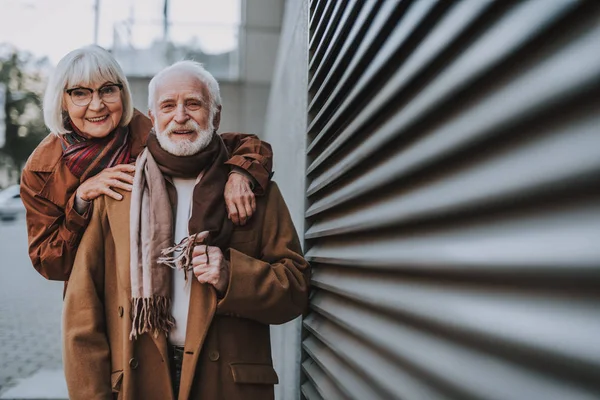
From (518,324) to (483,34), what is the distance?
19.0 inches

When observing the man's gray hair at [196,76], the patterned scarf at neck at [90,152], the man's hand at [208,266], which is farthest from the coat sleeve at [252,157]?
the patterned scarf at neck at [90,152]

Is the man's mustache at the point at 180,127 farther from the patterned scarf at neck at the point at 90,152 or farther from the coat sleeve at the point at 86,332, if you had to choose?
the coat sleeve at the point at 86,332

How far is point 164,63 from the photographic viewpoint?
11.1 m

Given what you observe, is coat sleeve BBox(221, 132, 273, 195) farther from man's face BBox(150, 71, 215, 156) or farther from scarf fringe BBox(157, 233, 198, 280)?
scarf fringe BBox(157, 233, 198, 280)

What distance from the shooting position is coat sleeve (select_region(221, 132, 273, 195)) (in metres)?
2.44

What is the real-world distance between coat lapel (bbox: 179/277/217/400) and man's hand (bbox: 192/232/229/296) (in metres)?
0.07

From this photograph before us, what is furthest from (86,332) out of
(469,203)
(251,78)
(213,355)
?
(251,78)

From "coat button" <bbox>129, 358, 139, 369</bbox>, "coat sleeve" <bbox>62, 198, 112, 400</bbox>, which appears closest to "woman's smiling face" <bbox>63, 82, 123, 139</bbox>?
"coat sleeve" <bbox>62, 198, 112, 400</bbox>

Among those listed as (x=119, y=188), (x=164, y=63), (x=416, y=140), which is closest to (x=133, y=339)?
(x=119, y=188)

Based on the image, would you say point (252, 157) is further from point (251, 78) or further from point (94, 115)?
point (251, 78)

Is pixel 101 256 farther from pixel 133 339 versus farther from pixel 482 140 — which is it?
pixel 482 140

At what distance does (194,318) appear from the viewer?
7.43ft

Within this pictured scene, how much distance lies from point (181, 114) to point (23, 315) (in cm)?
994

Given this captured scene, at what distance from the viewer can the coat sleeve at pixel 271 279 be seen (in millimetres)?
2223
